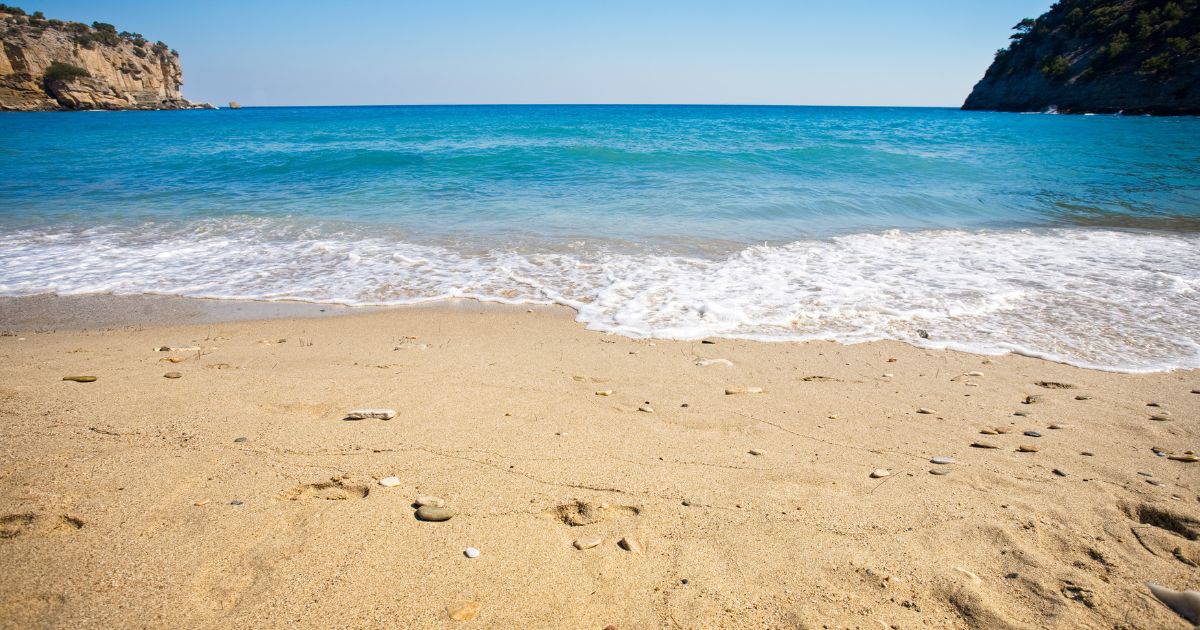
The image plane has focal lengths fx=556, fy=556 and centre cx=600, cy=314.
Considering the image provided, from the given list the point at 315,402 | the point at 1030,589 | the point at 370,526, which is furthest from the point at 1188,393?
the point at 315,402

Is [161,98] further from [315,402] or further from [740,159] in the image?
[315,402]

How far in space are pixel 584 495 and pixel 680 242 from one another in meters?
6.81

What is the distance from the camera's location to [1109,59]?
57.7 m

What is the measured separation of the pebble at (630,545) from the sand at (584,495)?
0.08 feet

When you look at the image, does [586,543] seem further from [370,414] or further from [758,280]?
[758,280]

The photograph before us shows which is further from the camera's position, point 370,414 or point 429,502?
point 370,414

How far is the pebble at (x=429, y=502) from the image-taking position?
8.09ft

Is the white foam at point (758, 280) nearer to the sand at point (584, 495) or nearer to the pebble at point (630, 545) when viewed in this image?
the sand at point (584, 495)

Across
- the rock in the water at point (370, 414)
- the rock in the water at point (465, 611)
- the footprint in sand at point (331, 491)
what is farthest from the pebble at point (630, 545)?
the rock in the water at point (370, 414)

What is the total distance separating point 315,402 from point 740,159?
19.3 metres

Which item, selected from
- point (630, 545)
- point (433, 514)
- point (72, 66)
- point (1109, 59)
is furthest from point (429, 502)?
point (72, 66)

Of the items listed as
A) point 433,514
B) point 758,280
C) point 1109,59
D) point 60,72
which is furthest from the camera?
point 60,72

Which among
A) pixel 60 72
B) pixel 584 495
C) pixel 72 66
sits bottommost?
pixel 584 495

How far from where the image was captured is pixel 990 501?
2.64 metres
